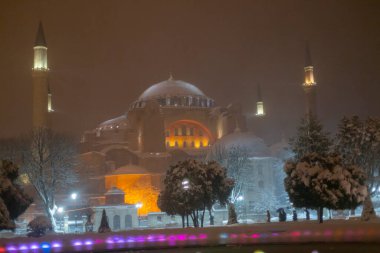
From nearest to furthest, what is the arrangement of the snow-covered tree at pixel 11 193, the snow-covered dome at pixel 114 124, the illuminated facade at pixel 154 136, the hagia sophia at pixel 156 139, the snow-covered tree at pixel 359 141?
the snow-covered tree at pixel 11 193 < the snow-covered tree at pixel 359 141 < the hagia sophia at pixel 156 139 < the illuminated facade at pixel 154 136 < the snow-covered dome at pixel 114 124

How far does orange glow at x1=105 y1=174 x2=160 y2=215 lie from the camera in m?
46.8

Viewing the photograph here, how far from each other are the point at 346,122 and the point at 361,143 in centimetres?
118

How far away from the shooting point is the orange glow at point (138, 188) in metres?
46.8

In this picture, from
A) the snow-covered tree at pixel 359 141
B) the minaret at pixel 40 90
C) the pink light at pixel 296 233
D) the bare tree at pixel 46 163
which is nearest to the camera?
the pink light at pixel 296 233

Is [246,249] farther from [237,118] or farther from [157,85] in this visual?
[157,85]

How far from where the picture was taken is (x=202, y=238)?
746 inches

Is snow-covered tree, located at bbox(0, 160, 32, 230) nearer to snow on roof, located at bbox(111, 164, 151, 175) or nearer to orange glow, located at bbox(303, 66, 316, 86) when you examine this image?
snow on roof, located at bbox(111, 164, 151, 175)

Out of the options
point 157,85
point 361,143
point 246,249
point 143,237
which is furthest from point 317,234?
point 157,85

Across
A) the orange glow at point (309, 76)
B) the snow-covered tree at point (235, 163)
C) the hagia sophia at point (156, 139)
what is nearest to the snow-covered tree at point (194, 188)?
the snow-covered tree at point (235, 163)

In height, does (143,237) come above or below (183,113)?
below

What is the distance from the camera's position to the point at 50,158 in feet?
109

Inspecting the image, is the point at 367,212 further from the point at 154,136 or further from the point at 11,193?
the point at 154,136

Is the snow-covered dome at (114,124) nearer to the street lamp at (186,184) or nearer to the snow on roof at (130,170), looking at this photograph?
the snow on roof at (130,170)

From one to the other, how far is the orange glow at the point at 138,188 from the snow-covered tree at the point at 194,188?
16.5 meters
